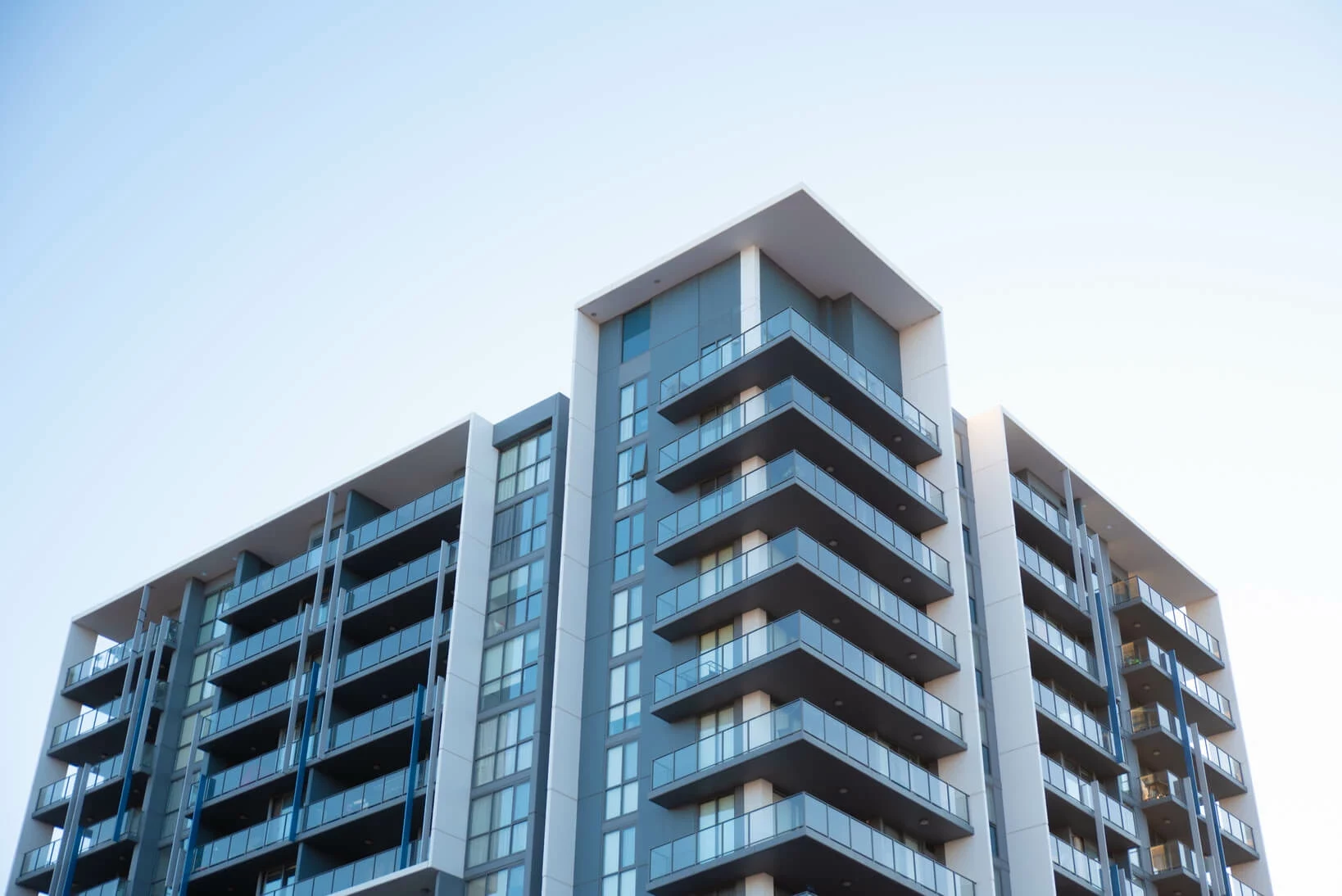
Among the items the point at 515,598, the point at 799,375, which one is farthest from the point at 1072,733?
the point at 515,598

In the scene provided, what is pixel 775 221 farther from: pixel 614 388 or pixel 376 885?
pixel 376 885

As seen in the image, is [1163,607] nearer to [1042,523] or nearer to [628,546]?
[1042,523]

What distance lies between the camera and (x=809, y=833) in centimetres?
4219

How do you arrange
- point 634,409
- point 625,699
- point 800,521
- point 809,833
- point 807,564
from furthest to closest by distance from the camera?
point 634,409 → point 625,699 → point 800,521 → point 807,564 → point 809,833

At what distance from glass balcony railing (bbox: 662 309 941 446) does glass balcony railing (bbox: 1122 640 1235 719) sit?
13468mm

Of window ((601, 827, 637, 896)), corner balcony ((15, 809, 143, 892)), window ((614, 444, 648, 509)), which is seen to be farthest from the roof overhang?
corner balcony ((15, 809, 143, 892))

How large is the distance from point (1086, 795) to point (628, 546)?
1646 cm

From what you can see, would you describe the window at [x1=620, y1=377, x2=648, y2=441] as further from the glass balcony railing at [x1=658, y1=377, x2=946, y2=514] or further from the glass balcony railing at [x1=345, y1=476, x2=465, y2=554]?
the glass balcony railing at [x1=345, y1=476, x2=465, y2=554]

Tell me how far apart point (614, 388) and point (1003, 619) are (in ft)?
47.7

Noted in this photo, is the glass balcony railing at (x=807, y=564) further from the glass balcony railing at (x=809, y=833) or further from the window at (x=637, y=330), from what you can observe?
the window at (x=637, y=330)

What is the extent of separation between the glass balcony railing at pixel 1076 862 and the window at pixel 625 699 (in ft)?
41.0

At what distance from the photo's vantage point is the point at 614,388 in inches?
2210

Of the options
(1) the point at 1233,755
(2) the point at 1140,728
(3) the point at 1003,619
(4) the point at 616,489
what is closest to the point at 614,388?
(4) the point at 616,489

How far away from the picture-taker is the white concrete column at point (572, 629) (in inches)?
1881
